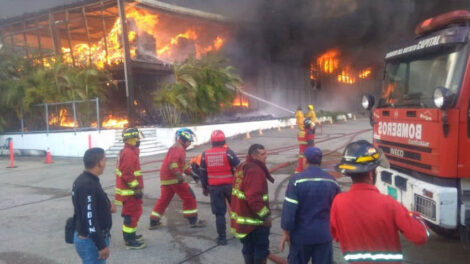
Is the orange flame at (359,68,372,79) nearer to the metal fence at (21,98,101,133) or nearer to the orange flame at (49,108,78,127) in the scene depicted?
the metal fence at (21,98,101,133)

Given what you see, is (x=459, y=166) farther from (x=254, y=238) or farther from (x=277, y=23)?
(x=277, y=23)

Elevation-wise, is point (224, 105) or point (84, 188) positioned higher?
point (224, 105)

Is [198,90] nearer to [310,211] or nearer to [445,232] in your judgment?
[445,232]

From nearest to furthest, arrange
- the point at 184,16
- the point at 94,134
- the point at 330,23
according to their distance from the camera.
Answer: the point at 94,134
the point at 330,23
the point at 184,16

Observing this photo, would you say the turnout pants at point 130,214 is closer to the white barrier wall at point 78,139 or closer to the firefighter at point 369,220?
the firefighter at point 369,220

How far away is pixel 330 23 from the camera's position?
21188 millimetres

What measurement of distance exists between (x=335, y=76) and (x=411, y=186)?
96.9 ft

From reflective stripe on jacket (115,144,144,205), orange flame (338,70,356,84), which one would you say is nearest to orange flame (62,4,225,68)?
orange flame (338,70,356,84)

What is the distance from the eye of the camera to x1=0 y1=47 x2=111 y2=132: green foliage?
15.9 metres

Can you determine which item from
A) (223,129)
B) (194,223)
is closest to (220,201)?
(194,223)

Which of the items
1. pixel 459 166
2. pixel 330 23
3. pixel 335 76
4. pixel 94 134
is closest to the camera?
pixel 459 166

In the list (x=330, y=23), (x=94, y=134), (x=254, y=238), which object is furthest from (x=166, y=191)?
(x=330, y=23)

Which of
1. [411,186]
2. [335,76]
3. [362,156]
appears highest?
[335,76]

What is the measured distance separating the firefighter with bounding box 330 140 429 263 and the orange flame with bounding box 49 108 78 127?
50.2 feet
